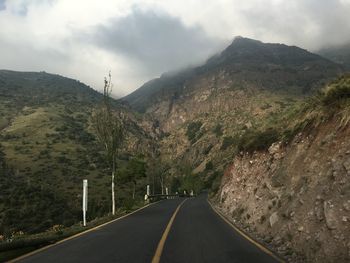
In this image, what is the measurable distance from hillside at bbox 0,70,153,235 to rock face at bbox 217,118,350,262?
1665cm

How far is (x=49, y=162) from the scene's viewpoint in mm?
78188

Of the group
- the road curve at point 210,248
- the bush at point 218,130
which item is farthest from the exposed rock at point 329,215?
the bush at point 218,130

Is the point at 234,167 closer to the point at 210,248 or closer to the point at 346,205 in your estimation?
the point at 210,248

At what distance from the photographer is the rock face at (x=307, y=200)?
10258 millimetres

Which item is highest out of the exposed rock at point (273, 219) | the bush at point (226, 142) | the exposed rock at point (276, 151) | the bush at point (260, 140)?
the bush at point (226, 142)

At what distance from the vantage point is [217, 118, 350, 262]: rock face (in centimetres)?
1026

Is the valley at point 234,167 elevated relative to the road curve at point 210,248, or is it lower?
elevated

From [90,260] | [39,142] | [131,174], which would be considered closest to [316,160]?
[90,260]

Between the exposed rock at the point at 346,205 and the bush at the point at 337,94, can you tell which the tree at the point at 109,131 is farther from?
the exposed rock at the point at 346,205

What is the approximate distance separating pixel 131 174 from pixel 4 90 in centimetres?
11547

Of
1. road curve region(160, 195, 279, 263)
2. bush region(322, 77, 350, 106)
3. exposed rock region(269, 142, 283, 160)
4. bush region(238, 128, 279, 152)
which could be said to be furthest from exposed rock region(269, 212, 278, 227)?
bush region(238, 128, 279, 152)

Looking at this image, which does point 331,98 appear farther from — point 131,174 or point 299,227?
point 131,174

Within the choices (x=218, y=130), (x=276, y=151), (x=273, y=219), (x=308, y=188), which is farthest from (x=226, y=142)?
(x=308, y=188)

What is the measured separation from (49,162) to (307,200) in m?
71.3
